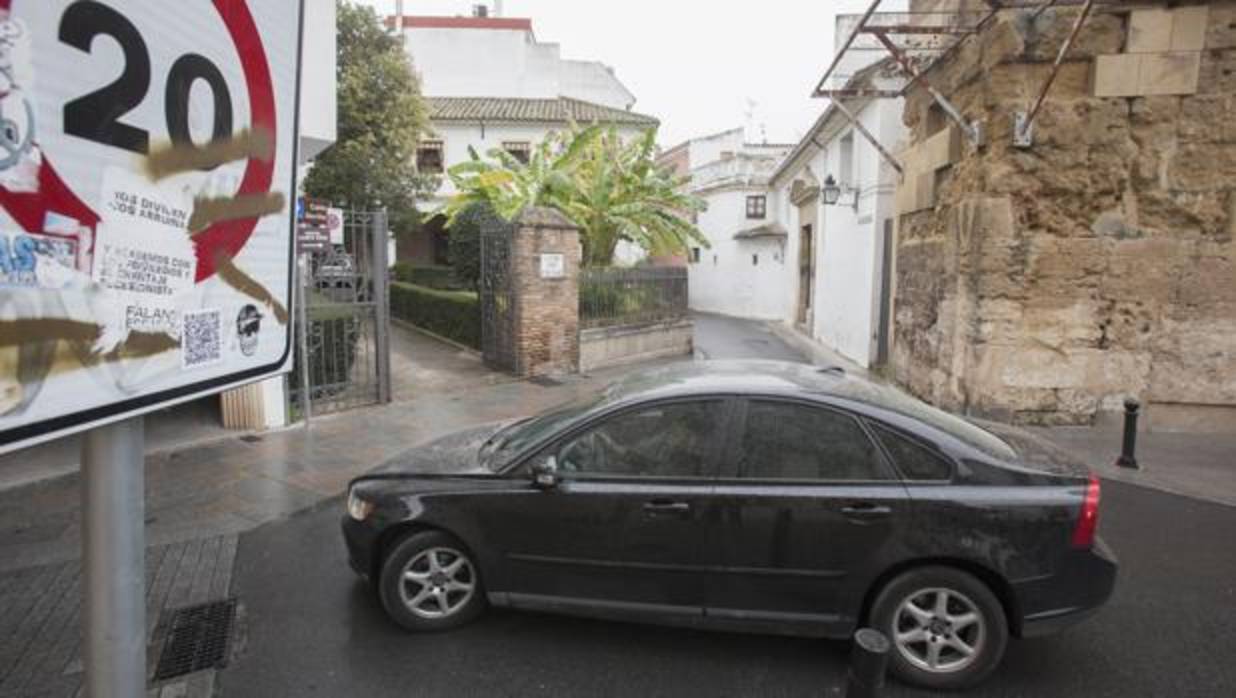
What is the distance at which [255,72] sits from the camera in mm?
1669

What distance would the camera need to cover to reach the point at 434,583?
4109mm

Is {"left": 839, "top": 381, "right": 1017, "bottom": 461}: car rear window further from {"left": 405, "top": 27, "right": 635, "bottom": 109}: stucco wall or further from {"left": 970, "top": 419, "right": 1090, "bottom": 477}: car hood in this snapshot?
{"left": 405, "top": 27, "right": 635, "bottom": 109}: stucco wall

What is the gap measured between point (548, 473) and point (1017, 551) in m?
2.40

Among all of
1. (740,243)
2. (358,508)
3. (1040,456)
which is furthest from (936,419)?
(740,243)

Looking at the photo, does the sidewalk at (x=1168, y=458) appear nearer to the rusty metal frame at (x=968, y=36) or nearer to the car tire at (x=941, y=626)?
the rusty metal frame at (x=968, y=36)

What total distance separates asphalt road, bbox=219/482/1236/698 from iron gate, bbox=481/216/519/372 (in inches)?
320

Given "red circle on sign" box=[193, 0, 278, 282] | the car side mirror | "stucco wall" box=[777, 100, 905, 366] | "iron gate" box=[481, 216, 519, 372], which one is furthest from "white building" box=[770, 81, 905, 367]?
"red circle on sign" box=[193, 0, 278, 282]

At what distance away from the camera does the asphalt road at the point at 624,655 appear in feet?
11.9

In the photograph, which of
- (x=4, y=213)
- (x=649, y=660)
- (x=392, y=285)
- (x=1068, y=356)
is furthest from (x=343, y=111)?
(x=4, y=213)

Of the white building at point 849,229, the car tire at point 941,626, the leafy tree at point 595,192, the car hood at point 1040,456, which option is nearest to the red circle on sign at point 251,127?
the car tire at point 941,626

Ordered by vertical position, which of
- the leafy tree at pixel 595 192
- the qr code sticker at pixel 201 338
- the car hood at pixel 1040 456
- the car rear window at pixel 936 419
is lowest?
the car hood at pixel 1040 456

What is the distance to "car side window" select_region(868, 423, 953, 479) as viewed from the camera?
3.69m

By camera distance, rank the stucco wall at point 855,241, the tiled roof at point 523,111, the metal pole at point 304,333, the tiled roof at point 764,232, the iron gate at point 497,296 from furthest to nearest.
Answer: the tiled roof at point 523,111
the tiled roof at point 764,232
the stucco wall at point 855,241
the iron gate at point 497,296
the metal pole at point 304,333

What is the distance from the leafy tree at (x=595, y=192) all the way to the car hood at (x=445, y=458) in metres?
10.9
